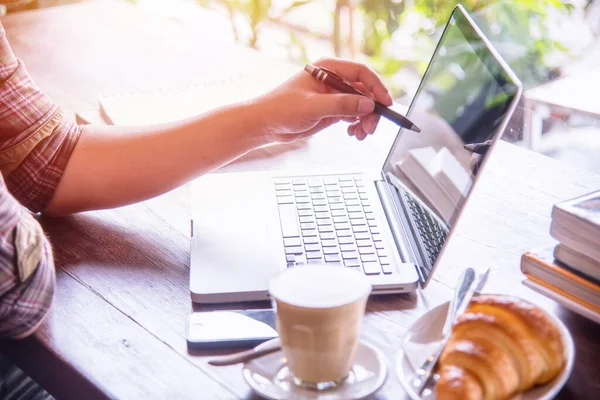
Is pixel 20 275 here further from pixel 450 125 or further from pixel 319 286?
pixel 450 125

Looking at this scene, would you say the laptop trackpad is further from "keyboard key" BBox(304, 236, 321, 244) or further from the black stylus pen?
the black stylus pen

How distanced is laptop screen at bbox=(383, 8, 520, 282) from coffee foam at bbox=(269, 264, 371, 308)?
198mm

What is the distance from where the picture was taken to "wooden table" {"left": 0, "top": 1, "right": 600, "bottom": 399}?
686 mm

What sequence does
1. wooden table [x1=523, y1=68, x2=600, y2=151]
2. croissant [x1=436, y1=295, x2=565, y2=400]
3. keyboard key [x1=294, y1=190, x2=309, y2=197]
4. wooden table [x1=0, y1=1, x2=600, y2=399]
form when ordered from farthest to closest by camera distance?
wooden table [x1=523, y1=68, x2=600, y2=151], keyboard key [x1=294, y1=190, x2=309, y2=197], wooden table [x1=0, y1=1, x2=600, y2=399], croissant [x1=436, y1=295, x2=565, y2=400]

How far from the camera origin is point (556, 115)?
1511mm

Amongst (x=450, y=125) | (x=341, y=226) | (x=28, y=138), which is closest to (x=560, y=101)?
(x=450, y=125)

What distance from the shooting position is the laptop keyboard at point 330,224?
85 centimetres

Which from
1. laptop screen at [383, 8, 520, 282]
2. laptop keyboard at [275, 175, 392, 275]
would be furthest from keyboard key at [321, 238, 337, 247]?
laptop screen at [383, 8, 520, 282]

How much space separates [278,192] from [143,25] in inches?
37.1

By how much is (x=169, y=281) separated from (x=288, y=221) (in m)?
0.18

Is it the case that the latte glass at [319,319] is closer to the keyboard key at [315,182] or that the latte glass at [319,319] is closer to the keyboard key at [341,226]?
the keyboard key at [341,226]

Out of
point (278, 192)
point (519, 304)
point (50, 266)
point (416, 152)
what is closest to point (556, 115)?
point (416, 152)

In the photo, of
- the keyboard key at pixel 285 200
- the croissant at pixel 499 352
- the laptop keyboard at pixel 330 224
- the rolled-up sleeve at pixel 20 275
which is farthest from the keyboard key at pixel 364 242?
the rolled-up sleeve at pixel 20 275

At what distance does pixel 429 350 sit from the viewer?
665mm
